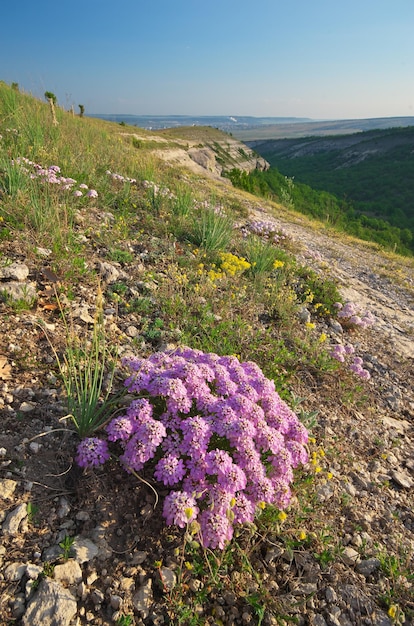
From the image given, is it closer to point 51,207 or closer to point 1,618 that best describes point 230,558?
point 1,618

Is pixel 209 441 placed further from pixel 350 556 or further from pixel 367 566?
pixel 367 566

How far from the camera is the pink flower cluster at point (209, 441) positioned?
222 cm

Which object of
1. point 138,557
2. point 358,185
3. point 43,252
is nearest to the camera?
point 138,557

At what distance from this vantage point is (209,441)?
101 inches

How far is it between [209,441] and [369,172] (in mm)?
55129

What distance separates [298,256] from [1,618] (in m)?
8.22

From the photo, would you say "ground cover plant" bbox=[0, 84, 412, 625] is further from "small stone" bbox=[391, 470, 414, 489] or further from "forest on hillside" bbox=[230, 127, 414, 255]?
"forest on hillside" bbox=[230, 127, 414, 255]

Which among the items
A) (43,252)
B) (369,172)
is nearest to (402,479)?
(43,252)

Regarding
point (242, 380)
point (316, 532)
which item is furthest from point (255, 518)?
point (242, 380)

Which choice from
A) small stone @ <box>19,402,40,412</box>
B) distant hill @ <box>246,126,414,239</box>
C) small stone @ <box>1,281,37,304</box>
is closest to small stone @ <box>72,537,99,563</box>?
small stone @ <box>19,402,40,412</box>

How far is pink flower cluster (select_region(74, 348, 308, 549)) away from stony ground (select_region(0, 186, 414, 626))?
29 centimetres

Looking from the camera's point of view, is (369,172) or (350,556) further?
(369,172)

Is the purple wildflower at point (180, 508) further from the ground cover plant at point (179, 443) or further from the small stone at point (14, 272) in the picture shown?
Result: the small stone at point (14, 272)

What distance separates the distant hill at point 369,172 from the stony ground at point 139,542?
24.1m
